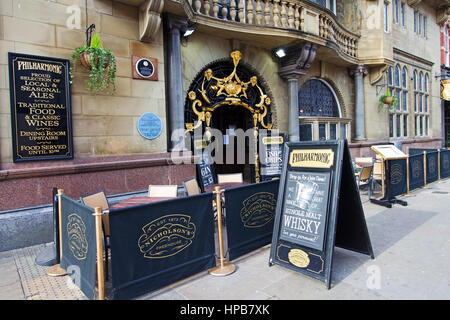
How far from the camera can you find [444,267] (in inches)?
161

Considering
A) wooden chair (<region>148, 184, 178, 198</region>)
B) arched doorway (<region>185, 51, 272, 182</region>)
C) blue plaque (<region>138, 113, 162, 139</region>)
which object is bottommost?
wooden chair (<region>148, 184, 178, 198</region>)

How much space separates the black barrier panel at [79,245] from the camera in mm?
3381

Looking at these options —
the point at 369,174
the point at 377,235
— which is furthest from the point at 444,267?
the point at 369,174

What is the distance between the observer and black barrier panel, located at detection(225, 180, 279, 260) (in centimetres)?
445

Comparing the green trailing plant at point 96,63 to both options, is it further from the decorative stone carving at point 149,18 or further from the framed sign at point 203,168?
the framed sign at point 203,168

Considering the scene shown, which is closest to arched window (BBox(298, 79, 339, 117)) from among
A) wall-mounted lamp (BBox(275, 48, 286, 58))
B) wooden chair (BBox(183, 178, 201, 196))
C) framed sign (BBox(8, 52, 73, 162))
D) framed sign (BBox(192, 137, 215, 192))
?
wall-mounted lamp (BBox(275, 48, 286, 58))

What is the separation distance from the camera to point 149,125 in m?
6.77

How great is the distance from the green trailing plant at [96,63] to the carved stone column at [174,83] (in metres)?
1.53

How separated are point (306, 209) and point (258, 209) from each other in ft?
3.15

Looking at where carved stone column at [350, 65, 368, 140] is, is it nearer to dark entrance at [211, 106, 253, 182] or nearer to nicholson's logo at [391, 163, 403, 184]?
nicholson's logo at [391, 163, 403, 184]

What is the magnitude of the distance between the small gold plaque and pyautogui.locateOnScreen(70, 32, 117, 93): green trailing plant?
4640mm

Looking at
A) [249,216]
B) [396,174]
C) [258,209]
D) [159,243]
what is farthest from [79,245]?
[396,174]

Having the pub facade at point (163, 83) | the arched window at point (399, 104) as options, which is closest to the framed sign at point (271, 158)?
the pub facade at point (163, 83)

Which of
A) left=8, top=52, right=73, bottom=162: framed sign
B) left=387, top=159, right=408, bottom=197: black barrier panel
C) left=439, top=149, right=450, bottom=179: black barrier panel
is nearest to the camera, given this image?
left=8, top=52, right=73, bottom=162: framed sign
